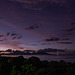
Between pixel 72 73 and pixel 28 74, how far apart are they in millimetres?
7274

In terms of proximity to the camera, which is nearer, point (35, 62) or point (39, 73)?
point (39, 73)

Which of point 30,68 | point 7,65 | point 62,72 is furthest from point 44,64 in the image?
point 62,72

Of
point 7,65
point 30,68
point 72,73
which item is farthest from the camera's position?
point 7,65

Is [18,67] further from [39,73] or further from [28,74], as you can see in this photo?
[39,73]

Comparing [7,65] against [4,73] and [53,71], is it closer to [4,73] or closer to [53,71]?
[4,73]

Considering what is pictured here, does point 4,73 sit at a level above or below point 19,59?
below

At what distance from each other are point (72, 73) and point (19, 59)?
17.8 m

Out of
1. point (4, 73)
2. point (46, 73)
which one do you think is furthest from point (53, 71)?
point (4, 73)

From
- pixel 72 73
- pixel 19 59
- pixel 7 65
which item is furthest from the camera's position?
pixel 19 59

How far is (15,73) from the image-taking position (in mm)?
19922

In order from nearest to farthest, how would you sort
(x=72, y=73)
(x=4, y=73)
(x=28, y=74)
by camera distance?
(x=72, y=73) → (x=28, y=74) → (x=4, y=73)

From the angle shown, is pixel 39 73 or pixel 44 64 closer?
pixel 39 73

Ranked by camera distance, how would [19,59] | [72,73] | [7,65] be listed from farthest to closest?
1. [19,59]
2. [7,65]
3. [72,73]

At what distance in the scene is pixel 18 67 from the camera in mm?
27656
